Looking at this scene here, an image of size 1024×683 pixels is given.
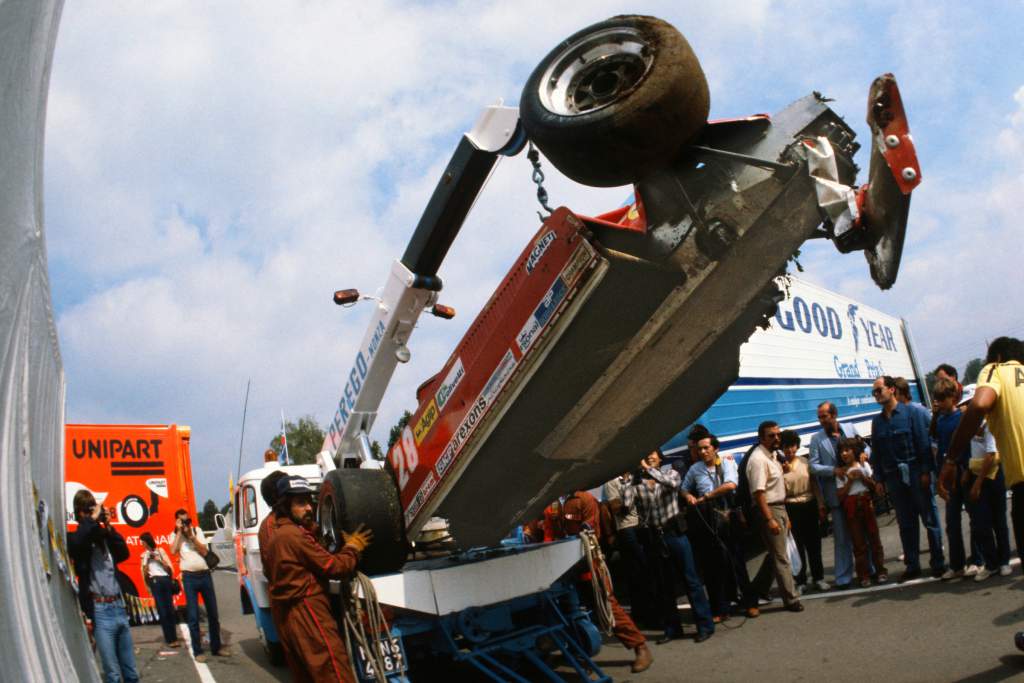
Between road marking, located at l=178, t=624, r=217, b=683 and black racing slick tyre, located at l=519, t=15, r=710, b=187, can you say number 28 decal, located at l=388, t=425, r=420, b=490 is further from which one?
road marking, located at l=178, t=624, r=217, b=683

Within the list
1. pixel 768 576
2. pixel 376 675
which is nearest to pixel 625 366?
pixel 376 675

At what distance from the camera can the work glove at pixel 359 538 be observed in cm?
514

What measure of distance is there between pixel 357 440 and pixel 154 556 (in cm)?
403

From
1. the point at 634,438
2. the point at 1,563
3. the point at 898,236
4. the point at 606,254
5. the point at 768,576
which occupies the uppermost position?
the point at 606,254

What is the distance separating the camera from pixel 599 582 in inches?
229

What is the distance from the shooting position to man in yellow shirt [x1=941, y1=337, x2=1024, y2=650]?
4.32m

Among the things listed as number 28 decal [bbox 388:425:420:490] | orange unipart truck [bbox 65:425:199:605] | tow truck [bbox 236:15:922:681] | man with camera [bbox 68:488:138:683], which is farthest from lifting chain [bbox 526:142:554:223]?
orange unipart truck [bbox 65:425:199:605]

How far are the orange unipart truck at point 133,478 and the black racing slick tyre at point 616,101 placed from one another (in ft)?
34.6

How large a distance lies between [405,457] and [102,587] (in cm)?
253

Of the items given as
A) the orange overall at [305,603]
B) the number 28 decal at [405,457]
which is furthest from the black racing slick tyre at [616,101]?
the orange overall at [305,603]

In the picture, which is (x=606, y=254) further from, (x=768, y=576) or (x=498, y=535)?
(x=768, y=576)

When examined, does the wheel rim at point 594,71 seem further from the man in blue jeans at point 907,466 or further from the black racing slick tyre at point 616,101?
the man in blue jeans at point 907,466

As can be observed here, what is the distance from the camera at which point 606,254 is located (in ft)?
13.1

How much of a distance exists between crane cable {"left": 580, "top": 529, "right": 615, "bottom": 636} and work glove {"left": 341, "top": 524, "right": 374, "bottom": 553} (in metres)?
1.56
